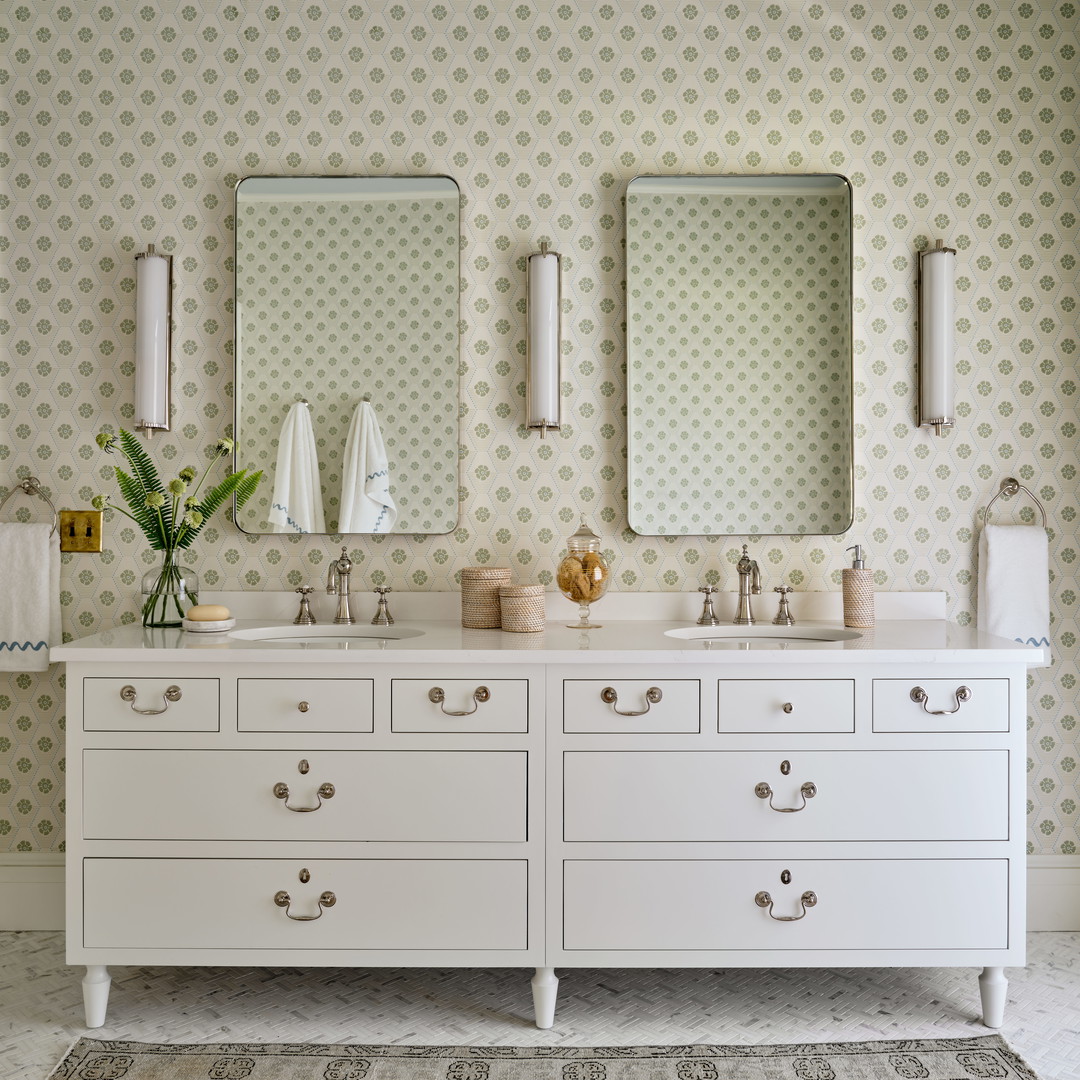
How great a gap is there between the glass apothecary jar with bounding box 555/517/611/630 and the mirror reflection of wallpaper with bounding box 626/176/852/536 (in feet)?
0.65

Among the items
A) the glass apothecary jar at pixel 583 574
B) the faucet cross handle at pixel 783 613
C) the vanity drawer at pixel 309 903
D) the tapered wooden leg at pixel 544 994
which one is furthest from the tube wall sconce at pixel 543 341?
the tapered wooden leg at pixel 544 994

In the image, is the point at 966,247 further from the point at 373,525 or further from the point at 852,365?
the point at 373,525

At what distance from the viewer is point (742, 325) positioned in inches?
96.3

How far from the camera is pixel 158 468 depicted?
8.22ft

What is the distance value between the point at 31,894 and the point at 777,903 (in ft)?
6.70

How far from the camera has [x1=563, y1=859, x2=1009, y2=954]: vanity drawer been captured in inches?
75.7

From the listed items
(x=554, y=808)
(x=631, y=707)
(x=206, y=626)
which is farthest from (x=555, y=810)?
(x=206, y=626)

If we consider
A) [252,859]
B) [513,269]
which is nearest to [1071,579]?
[513,269]

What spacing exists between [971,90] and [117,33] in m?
2.40

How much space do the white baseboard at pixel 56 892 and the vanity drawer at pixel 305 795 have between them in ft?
2.48

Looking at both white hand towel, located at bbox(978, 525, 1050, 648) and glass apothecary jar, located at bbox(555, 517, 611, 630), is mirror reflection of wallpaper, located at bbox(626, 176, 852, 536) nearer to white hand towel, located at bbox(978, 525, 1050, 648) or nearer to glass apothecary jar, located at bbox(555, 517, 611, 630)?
glass apothecary jar, located at bbox(555, 517, 611, 630)

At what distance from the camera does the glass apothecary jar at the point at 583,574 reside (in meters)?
2.28

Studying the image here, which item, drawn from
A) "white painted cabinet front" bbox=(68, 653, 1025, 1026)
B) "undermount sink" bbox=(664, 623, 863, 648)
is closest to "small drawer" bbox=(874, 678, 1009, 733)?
"white painted cabinet front" bbox=(68, 653, 1025, 1026)

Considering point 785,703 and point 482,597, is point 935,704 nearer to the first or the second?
point 785,703
